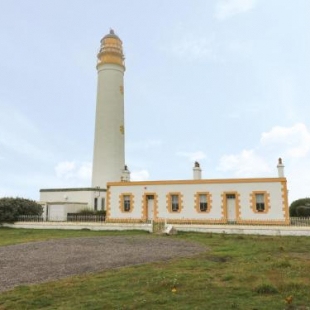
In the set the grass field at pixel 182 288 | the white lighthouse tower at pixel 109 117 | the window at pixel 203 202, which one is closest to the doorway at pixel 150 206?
the window at pixel 203 202

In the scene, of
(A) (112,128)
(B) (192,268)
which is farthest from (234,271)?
(A) (112,128)

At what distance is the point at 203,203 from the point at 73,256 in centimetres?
1403

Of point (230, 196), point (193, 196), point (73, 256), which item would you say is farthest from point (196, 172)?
point (73, 256)

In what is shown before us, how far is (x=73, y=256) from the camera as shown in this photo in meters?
13.2

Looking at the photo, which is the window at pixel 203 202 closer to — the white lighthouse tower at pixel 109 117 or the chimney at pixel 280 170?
the chimney at pixel 280 170

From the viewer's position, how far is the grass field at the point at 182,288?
269 inches

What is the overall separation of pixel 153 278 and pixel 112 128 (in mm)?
27652

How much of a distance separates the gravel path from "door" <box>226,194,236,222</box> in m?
8.95

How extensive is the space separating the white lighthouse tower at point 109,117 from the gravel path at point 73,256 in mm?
17569

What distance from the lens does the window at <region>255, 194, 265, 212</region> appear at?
24345 mm

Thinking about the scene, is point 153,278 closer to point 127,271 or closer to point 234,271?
point 127,271

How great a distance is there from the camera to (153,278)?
352 inches

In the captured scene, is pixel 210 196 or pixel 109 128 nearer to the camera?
pixel 210 196

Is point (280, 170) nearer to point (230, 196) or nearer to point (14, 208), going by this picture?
point (230, 196)
